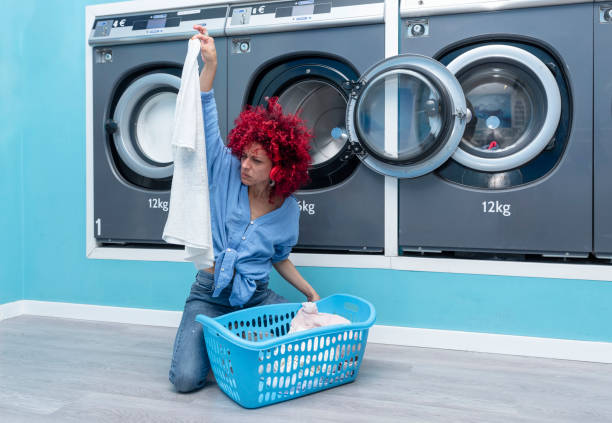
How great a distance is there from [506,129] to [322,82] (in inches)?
30.0

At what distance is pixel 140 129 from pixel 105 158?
21 cm

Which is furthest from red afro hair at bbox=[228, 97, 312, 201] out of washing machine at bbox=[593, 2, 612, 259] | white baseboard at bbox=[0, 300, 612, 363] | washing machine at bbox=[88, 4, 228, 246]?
washing machine at bbox=[593, 2, 612, 259]

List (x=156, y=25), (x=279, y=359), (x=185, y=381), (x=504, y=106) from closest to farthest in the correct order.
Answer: (x=279, y=359) → (x=185, y=381) → (x=504, y=106) → (x=156, y=25)

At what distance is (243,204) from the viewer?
1.70 meters

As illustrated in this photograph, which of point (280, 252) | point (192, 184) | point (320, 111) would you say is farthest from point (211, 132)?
point (320, 111)

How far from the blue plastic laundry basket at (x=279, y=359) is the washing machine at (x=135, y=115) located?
0.89 m

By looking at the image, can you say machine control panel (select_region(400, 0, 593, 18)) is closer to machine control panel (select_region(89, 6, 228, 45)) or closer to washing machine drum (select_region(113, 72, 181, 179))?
machine control panel (select_region(89, 6, 228, 45))

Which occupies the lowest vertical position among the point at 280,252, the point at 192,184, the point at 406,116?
the point at 280,252

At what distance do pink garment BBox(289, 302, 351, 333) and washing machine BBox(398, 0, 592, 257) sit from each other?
0.51m

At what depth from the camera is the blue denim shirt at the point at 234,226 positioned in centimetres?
165

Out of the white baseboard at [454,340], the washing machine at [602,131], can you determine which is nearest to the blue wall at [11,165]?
the white baseboard at [454,340]

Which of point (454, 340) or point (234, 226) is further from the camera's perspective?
point (454, 340)

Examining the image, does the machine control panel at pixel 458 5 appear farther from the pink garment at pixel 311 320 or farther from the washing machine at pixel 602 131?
the pink garment at pixel 311 320

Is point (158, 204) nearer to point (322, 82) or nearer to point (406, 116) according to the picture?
point (322, 82)
